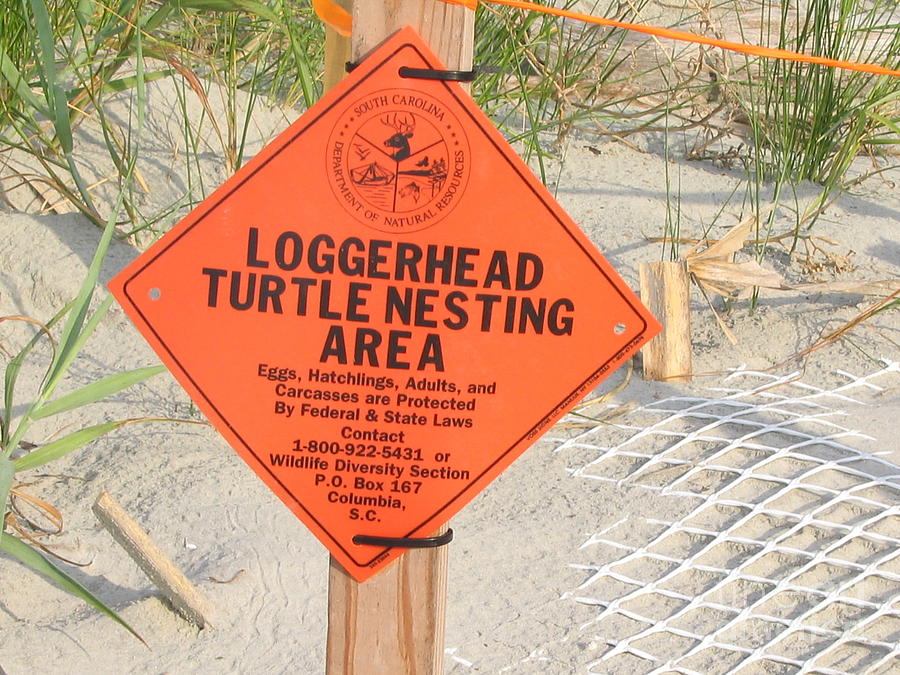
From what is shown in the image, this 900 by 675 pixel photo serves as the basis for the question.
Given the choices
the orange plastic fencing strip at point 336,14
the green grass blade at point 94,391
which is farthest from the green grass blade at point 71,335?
the orange plastic fencing strip at point 336,14

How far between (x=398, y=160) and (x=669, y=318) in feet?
5.94

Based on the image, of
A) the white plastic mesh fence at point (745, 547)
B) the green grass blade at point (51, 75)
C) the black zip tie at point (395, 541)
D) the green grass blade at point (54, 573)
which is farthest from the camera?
the white plastic mesh fence at point (745, 547)

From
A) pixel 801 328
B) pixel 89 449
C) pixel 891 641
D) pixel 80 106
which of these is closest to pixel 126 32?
pixel 80 106

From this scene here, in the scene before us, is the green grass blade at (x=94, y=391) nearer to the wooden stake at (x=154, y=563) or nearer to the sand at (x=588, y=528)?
the wooden stake at (x=154, y=563)

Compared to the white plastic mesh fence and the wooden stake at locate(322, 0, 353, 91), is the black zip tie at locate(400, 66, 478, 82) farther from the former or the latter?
the white plastic mesh fence

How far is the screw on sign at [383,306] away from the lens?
1.18m

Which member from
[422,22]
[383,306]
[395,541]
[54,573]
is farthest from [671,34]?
[54,573]

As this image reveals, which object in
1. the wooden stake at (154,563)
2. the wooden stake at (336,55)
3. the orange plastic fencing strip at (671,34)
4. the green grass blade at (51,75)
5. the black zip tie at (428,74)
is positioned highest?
the green grass blade at (51,75)

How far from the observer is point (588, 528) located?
2348mm

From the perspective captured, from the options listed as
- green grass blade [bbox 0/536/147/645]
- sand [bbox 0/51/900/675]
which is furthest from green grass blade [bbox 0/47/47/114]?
green grass blade [bbox 0/536/147/645]

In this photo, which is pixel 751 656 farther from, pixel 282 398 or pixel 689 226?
pixel 689 226

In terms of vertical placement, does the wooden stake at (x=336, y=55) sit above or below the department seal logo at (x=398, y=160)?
above

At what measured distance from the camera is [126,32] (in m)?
2.87

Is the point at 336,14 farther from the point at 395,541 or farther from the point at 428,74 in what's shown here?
the point at 395,541
